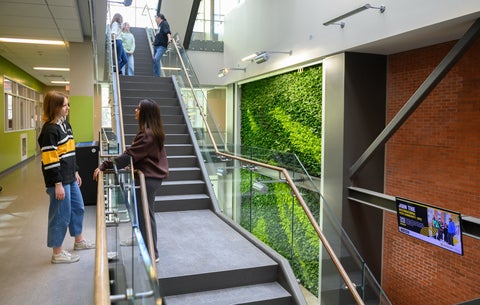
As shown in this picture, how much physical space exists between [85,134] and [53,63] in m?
4.79

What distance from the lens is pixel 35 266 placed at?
433cm

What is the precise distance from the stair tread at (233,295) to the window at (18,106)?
10.6 meters

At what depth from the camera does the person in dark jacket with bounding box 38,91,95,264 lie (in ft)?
13.0

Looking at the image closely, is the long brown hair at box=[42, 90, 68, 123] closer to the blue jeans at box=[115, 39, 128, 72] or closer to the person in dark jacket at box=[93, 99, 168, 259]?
the person in dark jacket at box=[93, 99, 168, 259]

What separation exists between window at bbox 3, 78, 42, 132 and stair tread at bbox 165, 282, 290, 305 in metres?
10.6

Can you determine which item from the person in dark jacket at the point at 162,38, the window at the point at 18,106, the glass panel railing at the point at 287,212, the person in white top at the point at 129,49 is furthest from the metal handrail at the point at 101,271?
the window at the point at 18,106

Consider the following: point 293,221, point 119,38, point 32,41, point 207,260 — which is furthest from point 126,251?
point 32,41

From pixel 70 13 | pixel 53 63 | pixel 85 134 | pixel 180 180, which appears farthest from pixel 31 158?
pixel 180 180

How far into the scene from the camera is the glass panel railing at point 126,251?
1.83m

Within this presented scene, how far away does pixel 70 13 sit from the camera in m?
7.26

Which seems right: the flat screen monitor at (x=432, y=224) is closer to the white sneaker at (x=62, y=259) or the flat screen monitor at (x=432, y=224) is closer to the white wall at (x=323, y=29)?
the white wall at (x=323, y=29)

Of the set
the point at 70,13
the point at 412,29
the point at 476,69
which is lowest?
the point at 476,69

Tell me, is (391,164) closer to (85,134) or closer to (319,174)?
(319,174)

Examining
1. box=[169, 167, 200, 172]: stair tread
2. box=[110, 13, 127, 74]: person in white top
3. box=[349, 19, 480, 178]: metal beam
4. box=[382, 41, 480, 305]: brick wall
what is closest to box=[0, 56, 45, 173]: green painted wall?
box=[110, 13, 127, 74]: person in white top
